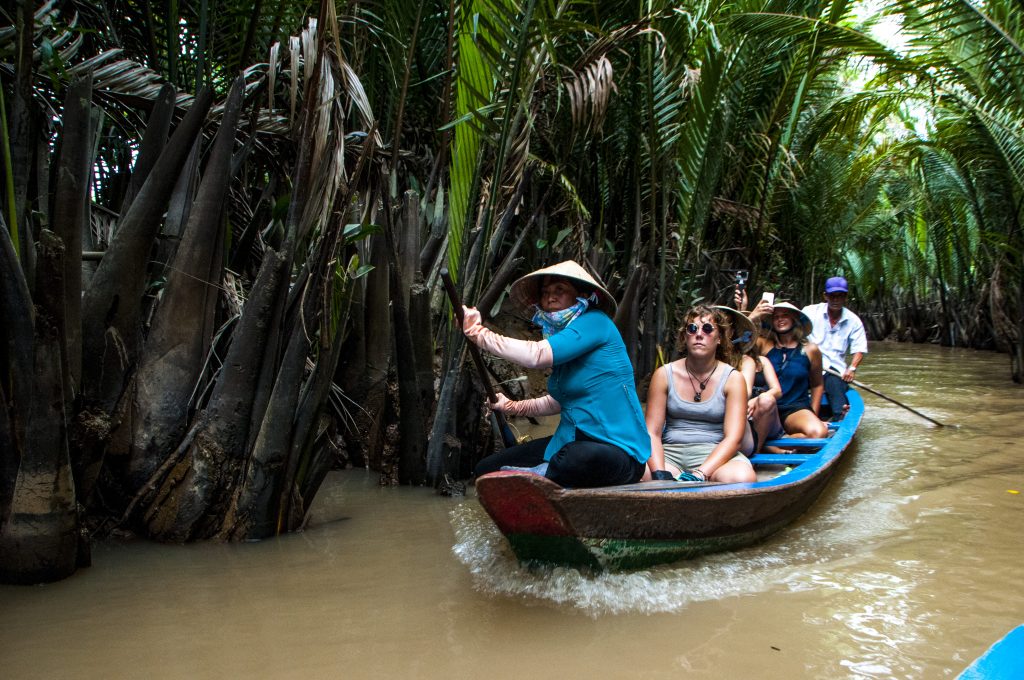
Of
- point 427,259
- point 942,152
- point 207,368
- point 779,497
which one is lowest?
point 779,497

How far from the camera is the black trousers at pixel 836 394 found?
6.75 meters

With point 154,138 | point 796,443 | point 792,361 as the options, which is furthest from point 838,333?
point 154,138

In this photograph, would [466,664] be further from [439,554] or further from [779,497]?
[779,497]

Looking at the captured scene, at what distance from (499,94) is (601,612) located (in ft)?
9.24

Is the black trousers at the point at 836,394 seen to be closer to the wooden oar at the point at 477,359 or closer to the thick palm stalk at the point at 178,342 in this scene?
the wooden oar at the point at 477,359

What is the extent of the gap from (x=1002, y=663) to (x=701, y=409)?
271 cm

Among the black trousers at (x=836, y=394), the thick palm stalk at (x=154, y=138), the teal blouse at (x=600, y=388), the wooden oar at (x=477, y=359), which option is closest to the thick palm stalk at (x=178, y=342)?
the thick palm stalk at (x=154, y=138)

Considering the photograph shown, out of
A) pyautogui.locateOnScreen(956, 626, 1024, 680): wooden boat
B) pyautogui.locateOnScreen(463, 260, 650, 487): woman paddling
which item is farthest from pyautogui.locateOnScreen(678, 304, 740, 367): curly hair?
pyautogui.locateOnScreen(956, 626, 1024, 680): wooden boat

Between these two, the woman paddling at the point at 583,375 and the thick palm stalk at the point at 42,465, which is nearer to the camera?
the thick palm stalk at the point at 42,465

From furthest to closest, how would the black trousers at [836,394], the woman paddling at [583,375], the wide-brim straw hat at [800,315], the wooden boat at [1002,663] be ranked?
the black trousers at [836,394] → the wide-brim straw hat at [800,315] → the woman paddling at [583,375] → the wooden boat at [1002,663]

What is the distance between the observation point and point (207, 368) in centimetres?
381

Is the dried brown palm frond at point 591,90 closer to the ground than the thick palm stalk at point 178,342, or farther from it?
farther from it

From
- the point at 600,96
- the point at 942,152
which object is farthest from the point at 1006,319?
the point at 600,96

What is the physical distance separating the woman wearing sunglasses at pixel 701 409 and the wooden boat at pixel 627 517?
301 mm
